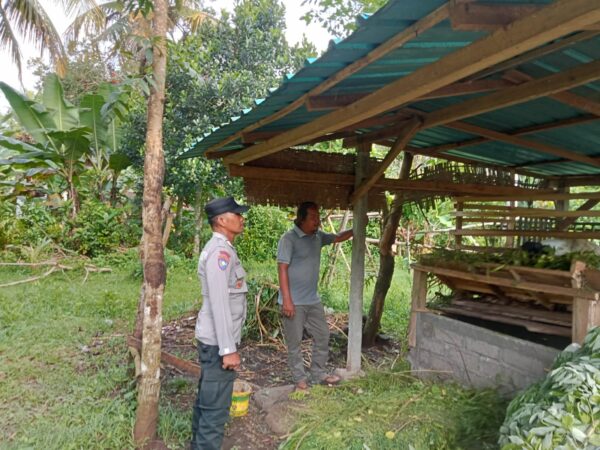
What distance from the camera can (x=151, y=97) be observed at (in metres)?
2.99

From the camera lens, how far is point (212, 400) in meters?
2.88

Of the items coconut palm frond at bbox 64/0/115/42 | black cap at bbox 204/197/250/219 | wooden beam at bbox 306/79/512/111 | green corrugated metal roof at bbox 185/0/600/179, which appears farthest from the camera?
coconut palm frond at bbox 64/0/115/42

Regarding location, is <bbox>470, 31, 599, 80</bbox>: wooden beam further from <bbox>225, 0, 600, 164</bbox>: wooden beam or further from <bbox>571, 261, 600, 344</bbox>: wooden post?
<bbox>571, 261, 600, 344</bbox>: wooden post

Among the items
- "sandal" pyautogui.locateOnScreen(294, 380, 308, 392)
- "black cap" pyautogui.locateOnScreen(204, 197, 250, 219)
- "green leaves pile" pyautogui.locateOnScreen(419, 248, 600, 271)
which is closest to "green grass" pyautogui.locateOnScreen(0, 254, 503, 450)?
"sandal" pyautogui.locateOnScreen(294, 380, 308, 392)

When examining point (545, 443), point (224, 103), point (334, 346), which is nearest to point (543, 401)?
point (545, 443)

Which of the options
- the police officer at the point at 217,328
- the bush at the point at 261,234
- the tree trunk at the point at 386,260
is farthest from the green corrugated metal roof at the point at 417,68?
the bush at the point at 261,234

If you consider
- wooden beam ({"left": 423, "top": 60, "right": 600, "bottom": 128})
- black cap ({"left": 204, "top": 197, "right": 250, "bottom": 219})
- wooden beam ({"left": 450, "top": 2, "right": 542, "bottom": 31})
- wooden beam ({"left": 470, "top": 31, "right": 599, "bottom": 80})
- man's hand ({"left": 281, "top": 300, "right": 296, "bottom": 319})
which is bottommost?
man's hand ({"left": 281, "top": 300, "right": 296, "bottom": 319})

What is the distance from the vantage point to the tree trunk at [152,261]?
2941mm

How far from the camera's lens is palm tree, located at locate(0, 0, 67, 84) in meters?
10.7

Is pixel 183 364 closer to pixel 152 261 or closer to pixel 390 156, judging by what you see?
pixel 152 261

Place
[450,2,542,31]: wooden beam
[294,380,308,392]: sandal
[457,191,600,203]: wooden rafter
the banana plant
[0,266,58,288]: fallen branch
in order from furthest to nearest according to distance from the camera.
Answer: the banana plant, [0,266,58,288]: fallen branch, [294,380,308,392]: sandal, [457,191,600,203]: wooden rafter, [450,2,542,31]: wooden beam

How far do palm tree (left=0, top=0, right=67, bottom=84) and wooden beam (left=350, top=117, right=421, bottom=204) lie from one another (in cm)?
1054

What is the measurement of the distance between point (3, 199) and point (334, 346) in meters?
10.1

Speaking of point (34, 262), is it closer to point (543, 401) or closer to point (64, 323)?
point (64, 323)
